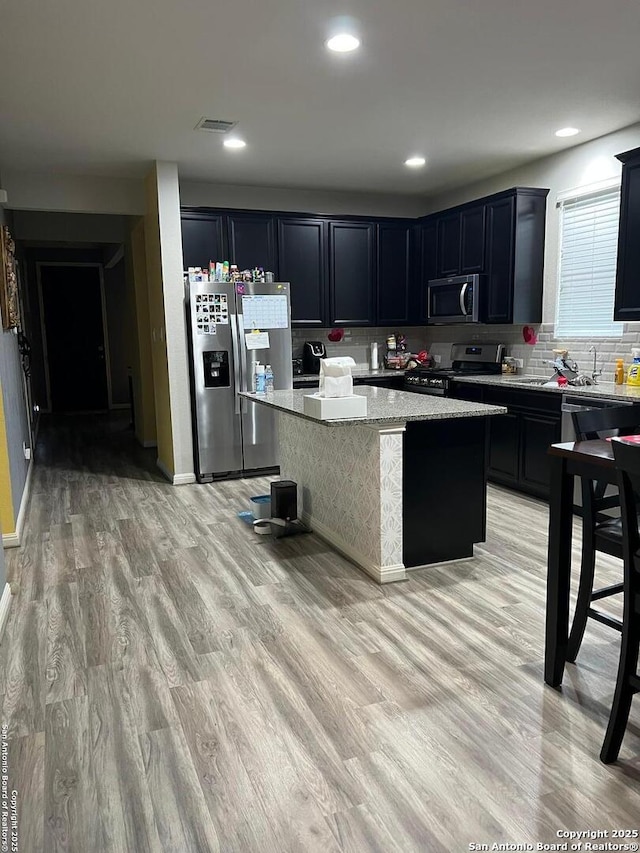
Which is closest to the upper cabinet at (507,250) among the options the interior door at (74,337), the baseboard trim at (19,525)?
the baseboard trim at (19,525)

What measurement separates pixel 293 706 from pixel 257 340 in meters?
3.61

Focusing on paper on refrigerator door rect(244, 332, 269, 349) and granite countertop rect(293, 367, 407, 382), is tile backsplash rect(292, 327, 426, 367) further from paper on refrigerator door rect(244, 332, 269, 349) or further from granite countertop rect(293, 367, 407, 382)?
paper on refrigerator door rect(244, 332, 269, 349)

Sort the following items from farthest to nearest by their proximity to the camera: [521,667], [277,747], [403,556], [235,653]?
[403,556] < [235,653] < [521,667] < [277,747]

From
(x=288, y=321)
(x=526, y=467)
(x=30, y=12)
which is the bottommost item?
(x=526, y=467)

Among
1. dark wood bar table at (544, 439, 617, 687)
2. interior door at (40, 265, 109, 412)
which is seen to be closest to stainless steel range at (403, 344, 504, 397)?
dark wood bar table at (544, 439, 617, 687)

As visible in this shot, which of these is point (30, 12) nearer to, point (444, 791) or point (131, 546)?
point (131, 546)

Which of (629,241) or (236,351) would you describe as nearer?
(629,241)

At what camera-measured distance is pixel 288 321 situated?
543 centimetres

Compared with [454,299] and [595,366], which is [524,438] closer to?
[595,366]

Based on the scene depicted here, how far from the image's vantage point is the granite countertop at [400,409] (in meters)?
2.97

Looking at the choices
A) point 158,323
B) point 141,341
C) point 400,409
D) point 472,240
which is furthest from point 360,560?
point 141,341

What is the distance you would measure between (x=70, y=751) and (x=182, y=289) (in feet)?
12.7

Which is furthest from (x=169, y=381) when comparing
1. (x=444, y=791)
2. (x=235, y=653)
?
(x=444, y=791)

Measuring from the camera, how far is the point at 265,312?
17.4 feet
